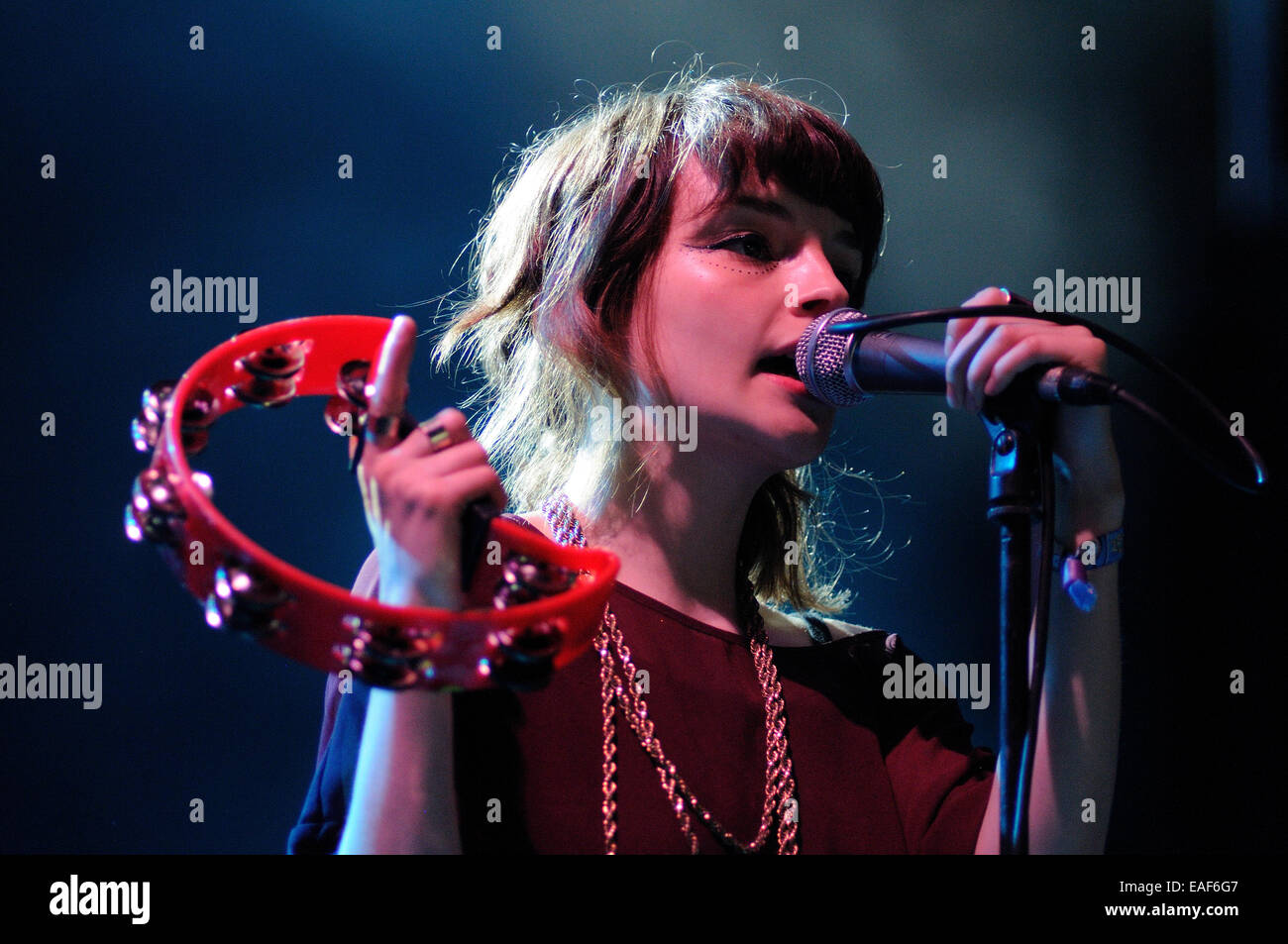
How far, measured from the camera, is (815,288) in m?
1.35

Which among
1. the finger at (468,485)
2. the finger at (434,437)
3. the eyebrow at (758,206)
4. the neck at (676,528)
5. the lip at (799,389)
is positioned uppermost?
the eyebrow at (758,206)

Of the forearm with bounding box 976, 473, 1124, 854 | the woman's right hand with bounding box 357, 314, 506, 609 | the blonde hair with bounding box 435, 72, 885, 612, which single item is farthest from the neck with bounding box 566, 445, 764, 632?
the woman's right hand with bounding box 357, 314, 506, 609

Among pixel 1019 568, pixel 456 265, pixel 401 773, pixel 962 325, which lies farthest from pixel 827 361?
pixel 456 265

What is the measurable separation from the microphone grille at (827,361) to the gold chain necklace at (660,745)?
0.35m

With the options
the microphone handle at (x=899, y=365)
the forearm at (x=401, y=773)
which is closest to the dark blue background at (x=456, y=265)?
the forearm at (x=401, y=773)

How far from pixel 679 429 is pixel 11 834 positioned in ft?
3.41

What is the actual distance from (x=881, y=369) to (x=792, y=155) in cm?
46

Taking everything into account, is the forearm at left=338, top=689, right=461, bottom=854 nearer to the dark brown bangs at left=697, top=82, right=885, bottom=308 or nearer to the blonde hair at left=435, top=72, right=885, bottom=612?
the blonde hair at left=435, top=72, right=885, bottom=612

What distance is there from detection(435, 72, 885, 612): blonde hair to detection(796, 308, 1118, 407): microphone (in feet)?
0.81

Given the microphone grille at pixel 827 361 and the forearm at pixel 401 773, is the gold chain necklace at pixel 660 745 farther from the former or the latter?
the microphone grille at pixel 827 361

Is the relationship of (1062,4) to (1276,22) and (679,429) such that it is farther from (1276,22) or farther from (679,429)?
(679,429)

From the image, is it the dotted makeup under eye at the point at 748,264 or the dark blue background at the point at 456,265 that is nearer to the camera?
the dotted makeup under eye at the point at 748,264

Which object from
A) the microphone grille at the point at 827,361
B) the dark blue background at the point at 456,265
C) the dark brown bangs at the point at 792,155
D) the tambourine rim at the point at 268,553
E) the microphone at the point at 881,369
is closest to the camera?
the tambourine rim at the point at 268,553

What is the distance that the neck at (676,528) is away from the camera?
1.46 meters
